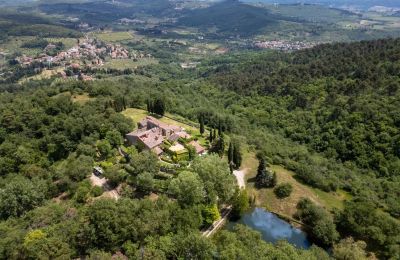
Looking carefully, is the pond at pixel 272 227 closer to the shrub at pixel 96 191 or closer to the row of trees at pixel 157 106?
the shrub at pixel 96 191

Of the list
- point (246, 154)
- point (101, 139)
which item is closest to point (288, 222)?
point (246, 154)

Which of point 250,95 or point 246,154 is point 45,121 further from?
point 250,95

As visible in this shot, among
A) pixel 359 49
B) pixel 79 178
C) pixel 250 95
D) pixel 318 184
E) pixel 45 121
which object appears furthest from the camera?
pixel 359 49

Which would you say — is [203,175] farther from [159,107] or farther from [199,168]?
[159,107]

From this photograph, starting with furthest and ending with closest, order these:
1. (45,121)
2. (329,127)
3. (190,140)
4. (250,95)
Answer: (250,95) < (329,127) < (45,121) < (190,140)

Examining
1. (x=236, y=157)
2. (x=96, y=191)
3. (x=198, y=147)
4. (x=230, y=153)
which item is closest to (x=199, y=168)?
(x=198, y=147)
